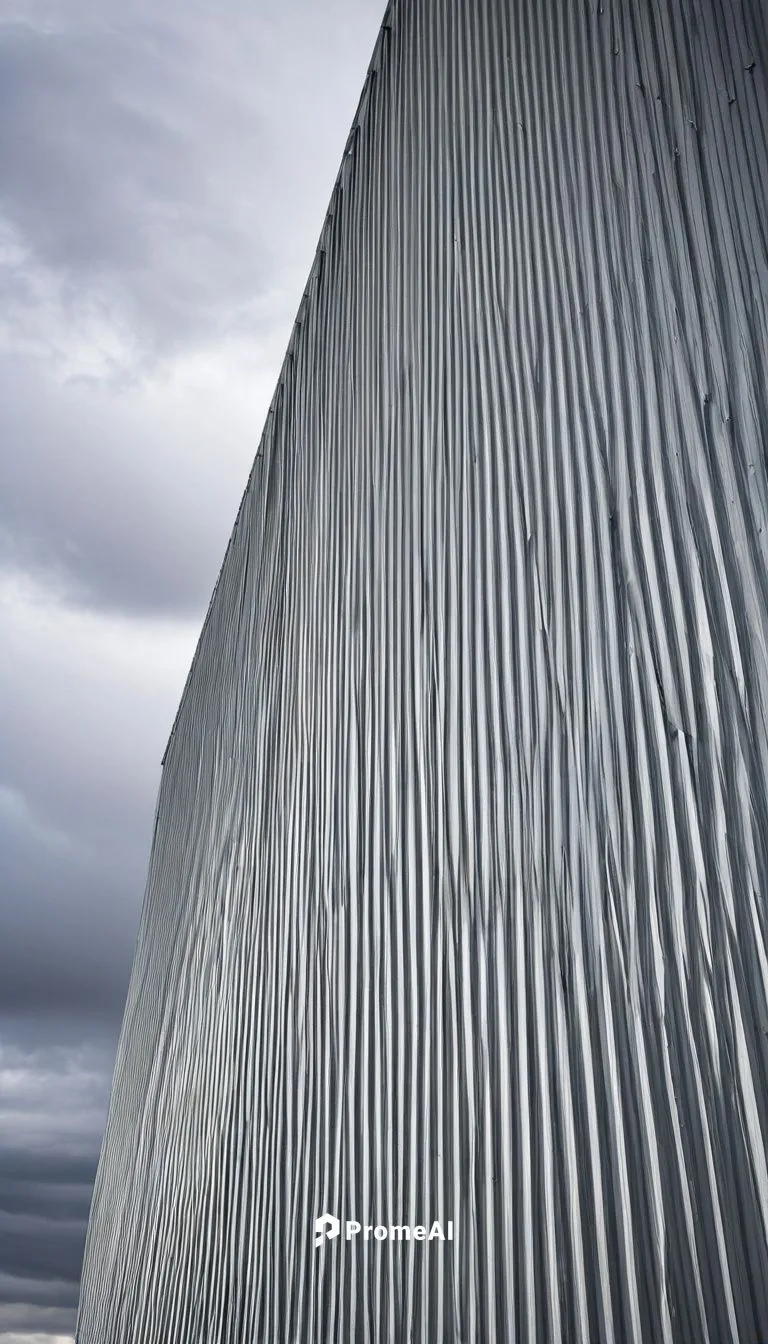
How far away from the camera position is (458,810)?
2.11 meters

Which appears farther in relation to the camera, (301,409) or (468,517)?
(301,409)

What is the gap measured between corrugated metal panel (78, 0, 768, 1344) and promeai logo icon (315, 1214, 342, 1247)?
0.09ft

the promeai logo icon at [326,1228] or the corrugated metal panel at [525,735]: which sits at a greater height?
the corrugated metal panel at [525,735]

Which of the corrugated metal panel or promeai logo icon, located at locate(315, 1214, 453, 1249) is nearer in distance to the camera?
the corrugated metal panel

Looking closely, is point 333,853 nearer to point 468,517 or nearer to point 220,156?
point 468,517

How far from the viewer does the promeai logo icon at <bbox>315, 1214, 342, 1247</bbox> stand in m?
2.32

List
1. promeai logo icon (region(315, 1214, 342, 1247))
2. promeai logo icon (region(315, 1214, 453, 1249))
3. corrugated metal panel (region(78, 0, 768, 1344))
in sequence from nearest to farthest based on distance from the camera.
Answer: corrugated metal panel (region(78, 0, 768, 1344)) → promeai logo icon (region(315, 1214, 453, 1249)) → promeai logo icon (region(315, 1214, 342, 1247))

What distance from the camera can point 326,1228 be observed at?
2361 millimetres

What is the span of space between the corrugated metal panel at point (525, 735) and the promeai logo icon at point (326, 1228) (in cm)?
3

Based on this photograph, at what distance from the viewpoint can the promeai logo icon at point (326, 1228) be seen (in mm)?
2316

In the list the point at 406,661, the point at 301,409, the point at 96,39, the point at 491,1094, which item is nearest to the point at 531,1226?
the point at 491,1094

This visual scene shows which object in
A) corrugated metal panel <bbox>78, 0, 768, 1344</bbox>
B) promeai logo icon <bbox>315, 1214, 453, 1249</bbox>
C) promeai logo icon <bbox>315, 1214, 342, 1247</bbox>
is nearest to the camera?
corrugated metal panel <bbox>78, 0, 768, 1344</bbox>

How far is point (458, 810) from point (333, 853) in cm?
78

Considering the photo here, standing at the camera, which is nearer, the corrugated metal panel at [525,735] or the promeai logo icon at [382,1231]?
the corrugated metal panel at [525,735]
